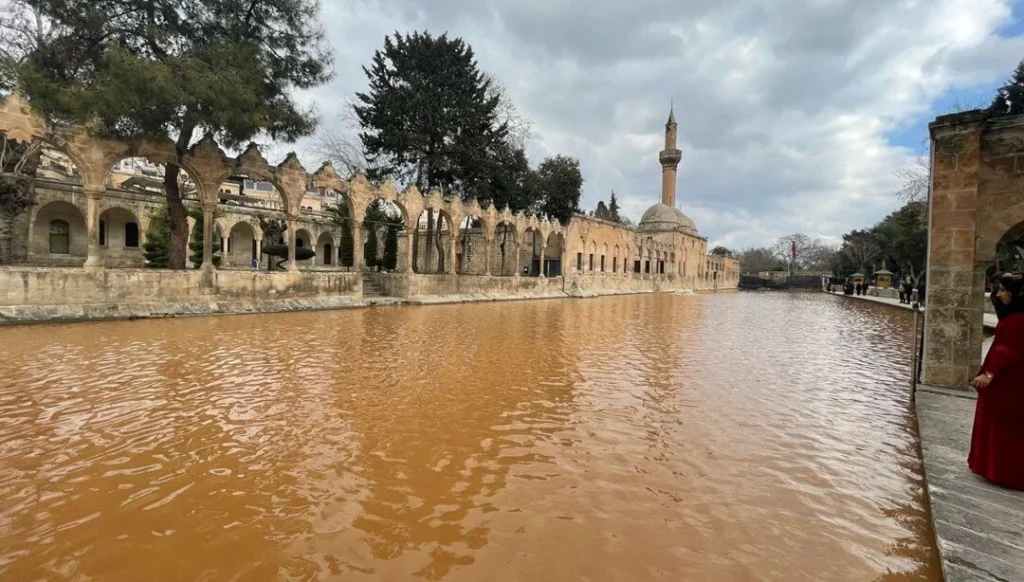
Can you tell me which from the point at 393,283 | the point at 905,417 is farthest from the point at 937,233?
the point at 393,283

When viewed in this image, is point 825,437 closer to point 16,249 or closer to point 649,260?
point 16,249

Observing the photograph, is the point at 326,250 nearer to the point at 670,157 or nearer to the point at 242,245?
the point at 242,245

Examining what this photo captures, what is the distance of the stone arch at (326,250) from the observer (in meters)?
37.0

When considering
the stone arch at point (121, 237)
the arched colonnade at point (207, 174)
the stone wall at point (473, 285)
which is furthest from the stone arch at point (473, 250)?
the stone arch at point (121, 237)

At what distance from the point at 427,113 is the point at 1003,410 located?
24462 mm

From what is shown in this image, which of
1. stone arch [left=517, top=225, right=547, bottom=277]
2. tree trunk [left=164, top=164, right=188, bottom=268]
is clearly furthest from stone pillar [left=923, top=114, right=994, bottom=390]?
stone arch [left=517, top=225, right=547, bottom=277]

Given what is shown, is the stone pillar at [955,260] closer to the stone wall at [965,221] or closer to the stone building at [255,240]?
the stone wall at [965,221]

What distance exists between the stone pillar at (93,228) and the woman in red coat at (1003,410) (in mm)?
15949

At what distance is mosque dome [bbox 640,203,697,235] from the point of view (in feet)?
182

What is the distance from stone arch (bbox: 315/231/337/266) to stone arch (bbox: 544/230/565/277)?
1665cm

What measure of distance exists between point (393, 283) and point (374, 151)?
9154 millimetres

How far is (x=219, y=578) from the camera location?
7.62 feet

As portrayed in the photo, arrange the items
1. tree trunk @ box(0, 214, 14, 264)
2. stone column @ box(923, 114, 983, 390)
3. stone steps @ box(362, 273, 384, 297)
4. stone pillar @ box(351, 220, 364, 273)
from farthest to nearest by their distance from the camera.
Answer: stone steps @ box(362, 273, 384, 297)
tree trunk @ box(0, 214, 14, 264)
stone pillar @ box(351, 220, 364, 273)
stone column @ box(923, 114, 983, 390)

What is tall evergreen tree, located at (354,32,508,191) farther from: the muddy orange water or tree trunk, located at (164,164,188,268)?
the muddy orange water
